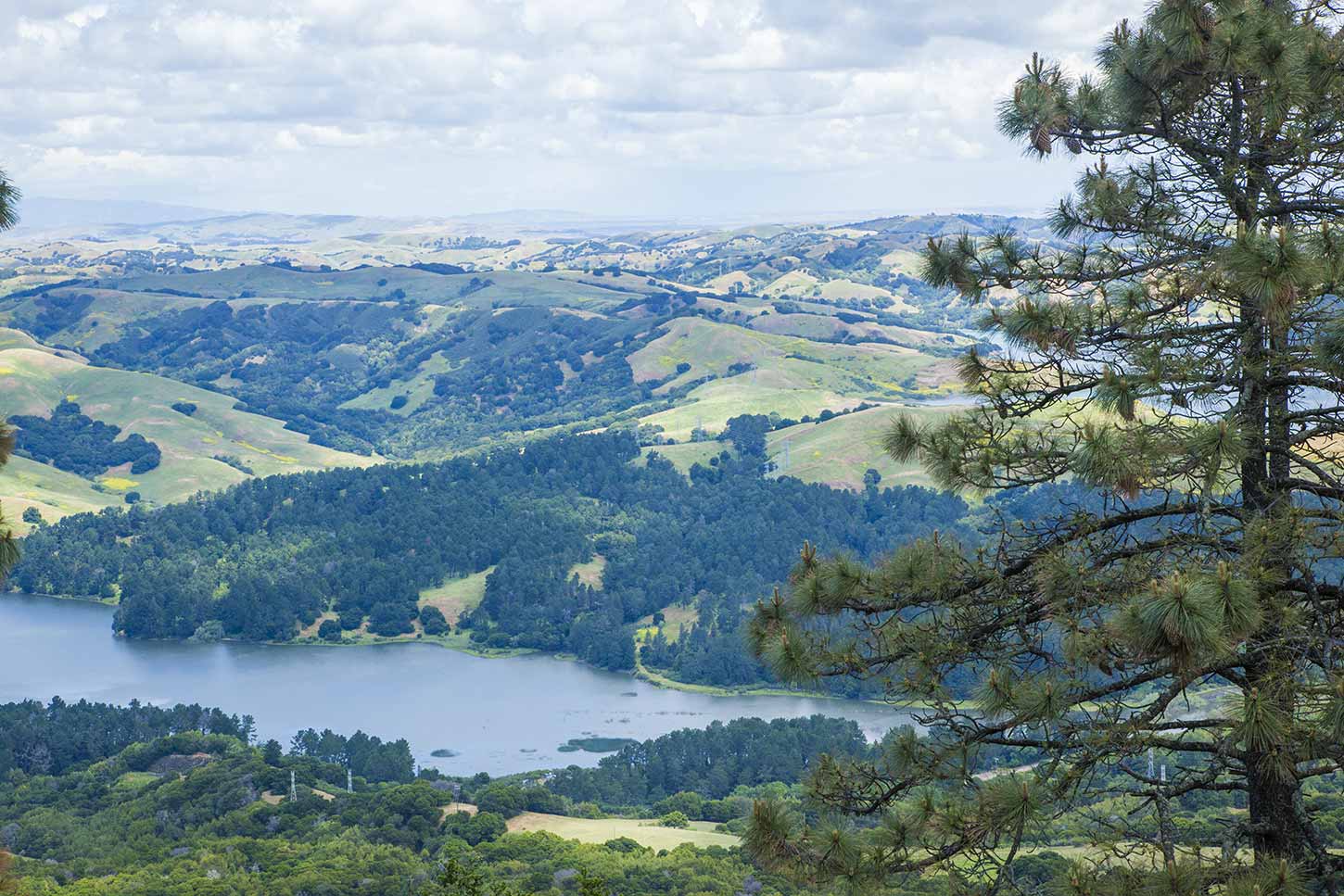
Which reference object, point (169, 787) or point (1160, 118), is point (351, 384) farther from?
point (1160, 118)

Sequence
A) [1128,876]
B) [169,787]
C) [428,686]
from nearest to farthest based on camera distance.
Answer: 1. [1128,876]
2. [169,787]
3. [428,686]

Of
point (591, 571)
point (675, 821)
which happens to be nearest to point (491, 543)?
point (591, 571)

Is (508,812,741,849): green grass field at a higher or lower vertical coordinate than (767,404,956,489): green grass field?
lower

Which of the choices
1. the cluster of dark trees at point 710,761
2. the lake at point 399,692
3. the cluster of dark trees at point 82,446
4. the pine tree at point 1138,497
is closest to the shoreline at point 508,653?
the lake at point 399,692

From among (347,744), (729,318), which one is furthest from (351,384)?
(347,744)

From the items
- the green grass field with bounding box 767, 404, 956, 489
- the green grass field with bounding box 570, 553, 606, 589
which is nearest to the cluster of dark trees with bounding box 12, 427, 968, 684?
the green grass field with bounding box 570, 553, 606, 589

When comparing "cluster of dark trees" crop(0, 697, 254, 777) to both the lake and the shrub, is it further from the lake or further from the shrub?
the shrub
